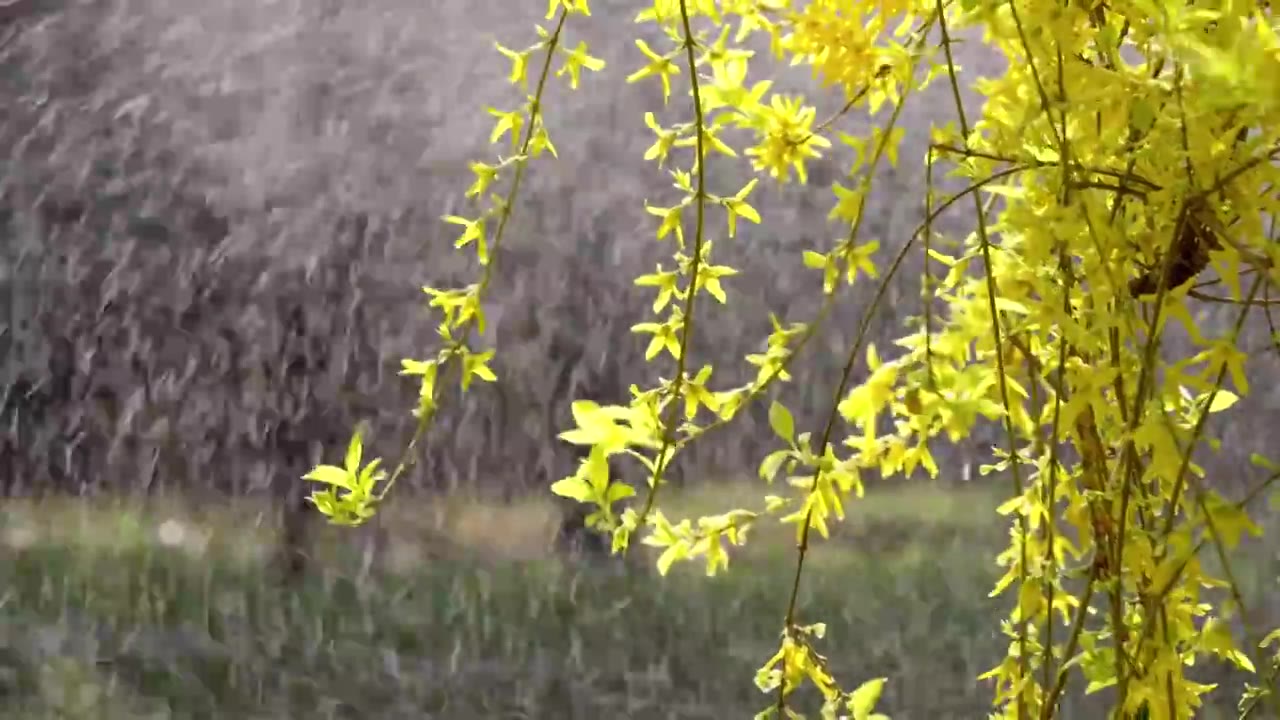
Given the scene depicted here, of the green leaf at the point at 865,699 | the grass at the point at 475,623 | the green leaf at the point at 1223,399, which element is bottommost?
the grass at the point at 475,623

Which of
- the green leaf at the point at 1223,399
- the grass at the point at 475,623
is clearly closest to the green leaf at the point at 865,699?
the green leaf at the point at 1223,399

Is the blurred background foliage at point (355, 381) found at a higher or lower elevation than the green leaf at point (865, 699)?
lower

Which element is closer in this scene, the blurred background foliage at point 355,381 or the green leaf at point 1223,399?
the green leaf at point 1223,399

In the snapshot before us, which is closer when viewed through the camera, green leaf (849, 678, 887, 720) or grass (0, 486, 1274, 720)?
green leaf (849, 678, 887, 720)

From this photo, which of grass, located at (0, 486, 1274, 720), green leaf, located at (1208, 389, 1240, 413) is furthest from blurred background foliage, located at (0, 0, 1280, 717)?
Result: green leaf, located at (1208, 389, 1240, 413)

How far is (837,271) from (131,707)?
730 millimetres

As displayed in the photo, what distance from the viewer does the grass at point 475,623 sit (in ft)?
3.07

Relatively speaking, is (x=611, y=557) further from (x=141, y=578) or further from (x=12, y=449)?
(x=12, y=449)

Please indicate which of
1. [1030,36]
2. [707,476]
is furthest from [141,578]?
[1030,36]

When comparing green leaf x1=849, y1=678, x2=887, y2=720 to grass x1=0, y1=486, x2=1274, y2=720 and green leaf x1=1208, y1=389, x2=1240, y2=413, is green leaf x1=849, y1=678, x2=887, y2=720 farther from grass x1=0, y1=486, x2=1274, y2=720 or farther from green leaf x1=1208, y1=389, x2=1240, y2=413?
grass x1=0, y1=486, x2=1274, y2=720

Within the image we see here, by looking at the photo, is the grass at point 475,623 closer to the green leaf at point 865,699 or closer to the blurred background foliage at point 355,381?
the blurred background foliage at point 355,381

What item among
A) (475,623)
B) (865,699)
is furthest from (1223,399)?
(475,623)

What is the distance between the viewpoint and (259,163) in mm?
1045

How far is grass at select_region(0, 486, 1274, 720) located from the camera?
0.93 m
